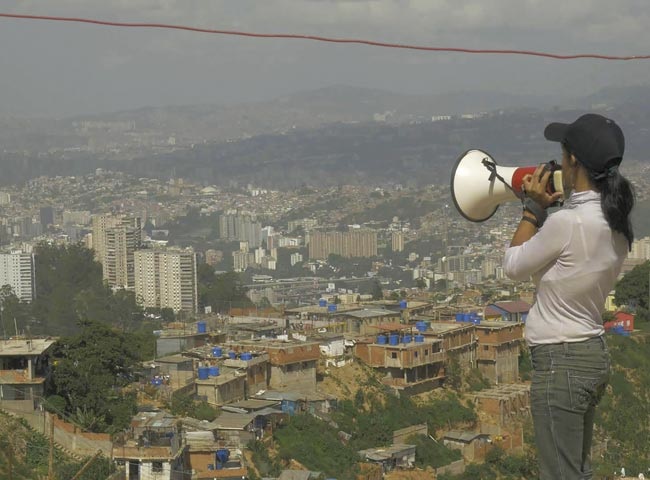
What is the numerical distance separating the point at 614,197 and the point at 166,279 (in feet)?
114

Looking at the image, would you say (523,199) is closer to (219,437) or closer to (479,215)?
(479,215)

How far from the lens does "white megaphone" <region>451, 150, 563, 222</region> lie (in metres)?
1.72

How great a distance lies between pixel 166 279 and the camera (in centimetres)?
3591

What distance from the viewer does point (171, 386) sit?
36.1 ft

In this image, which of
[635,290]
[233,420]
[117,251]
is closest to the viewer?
[233,420]

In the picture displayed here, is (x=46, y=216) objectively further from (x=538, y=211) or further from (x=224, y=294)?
(x=538, y=211)

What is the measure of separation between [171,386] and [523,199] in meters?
9.61

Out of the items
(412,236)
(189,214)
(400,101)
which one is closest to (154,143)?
(400,101)

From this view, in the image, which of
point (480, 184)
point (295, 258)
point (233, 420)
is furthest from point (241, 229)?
point (480, 184)

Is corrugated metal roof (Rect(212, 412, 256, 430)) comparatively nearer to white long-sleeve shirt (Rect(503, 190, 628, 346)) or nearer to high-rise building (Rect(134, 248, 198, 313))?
white long-sleeve shirt (Rect(503, 190, 628, 346))

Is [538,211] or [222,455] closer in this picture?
[538,211]

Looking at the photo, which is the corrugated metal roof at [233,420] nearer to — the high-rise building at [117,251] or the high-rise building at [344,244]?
the high-rise building at [117,251]

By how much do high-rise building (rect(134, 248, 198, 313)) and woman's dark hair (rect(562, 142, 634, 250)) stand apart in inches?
1216

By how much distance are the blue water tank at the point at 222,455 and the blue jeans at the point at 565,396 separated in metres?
7.40
